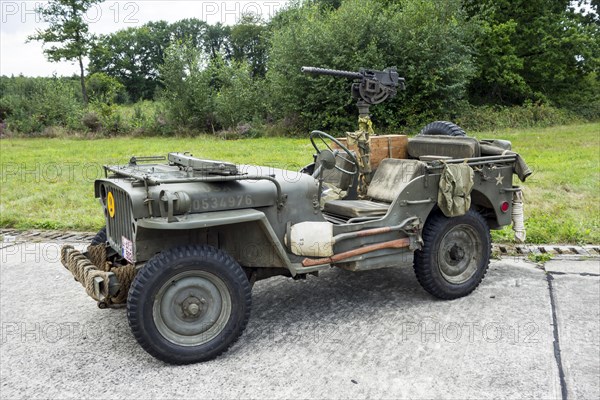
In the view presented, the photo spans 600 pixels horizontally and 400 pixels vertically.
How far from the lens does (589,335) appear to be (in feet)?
14.0

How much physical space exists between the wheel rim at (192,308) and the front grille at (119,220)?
1.53 ft

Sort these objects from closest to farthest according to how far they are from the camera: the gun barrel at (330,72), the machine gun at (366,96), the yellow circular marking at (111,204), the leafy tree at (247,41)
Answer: the yellow circular marking at (111,204)
the gun barrel at (330,72)
the machine gun at (366,96)
the leafy tree at (247,41)

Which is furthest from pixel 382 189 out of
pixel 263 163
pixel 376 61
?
pixel 376 61

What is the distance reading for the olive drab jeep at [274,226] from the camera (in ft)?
12.5

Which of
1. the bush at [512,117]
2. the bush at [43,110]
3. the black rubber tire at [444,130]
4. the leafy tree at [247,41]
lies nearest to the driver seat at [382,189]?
the black rubber tire at [444,130]

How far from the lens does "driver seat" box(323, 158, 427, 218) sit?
15.7 feet

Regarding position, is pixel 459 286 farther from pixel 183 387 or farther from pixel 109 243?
pixel 109 243

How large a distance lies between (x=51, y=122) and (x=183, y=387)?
965 inches

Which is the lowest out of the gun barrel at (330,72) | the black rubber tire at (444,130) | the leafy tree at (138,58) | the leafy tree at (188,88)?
the black rubber tire at (444,130)

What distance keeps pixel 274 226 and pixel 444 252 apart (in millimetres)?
1687

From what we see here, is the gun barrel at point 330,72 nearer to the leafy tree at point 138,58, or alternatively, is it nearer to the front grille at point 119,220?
the front grille at point 119,220

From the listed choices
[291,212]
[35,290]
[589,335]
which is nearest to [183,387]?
[291,212]

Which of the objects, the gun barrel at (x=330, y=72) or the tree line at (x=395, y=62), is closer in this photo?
the gun barrel at (x=330, y=72)

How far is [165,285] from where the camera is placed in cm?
379
